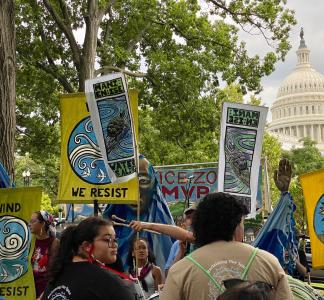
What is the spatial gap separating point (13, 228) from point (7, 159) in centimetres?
226

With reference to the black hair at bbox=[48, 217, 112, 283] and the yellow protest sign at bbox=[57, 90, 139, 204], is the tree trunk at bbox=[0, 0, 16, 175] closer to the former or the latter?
the yellow protest sign at bbox=[57, 90, 139, 204]

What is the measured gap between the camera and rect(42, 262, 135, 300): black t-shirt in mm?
2916

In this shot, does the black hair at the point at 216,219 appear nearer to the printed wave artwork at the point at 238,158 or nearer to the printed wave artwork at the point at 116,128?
the printed wave artwork at the point at 116,128

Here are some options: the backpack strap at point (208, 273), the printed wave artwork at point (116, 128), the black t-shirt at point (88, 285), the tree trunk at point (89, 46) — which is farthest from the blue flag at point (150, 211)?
the tree trunk at point (89, 46)

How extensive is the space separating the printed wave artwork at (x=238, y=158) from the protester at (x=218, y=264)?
2949mm

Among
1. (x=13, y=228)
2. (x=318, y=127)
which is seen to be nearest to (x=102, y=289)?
(x=13, y=228)

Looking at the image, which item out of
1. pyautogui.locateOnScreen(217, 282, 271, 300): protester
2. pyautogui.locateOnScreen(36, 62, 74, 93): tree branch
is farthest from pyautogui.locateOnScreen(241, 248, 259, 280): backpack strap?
pyautogui.locateOnScreen(36, 62, 74, 93): tree branch

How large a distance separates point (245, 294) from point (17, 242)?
422cm

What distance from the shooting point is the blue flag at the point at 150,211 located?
7.21 metres

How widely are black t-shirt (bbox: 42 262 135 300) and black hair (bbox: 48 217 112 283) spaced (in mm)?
64

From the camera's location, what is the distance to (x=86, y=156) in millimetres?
6840

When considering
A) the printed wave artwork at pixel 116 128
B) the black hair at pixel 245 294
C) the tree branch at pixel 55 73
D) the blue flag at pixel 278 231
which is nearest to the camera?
the black hair at pixel 245 294

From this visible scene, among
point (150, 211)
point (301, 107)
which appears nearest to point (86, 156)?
point (150, 211)

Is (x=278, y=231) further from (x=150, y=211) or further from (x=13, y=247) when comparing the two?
(x=13, y=247)
